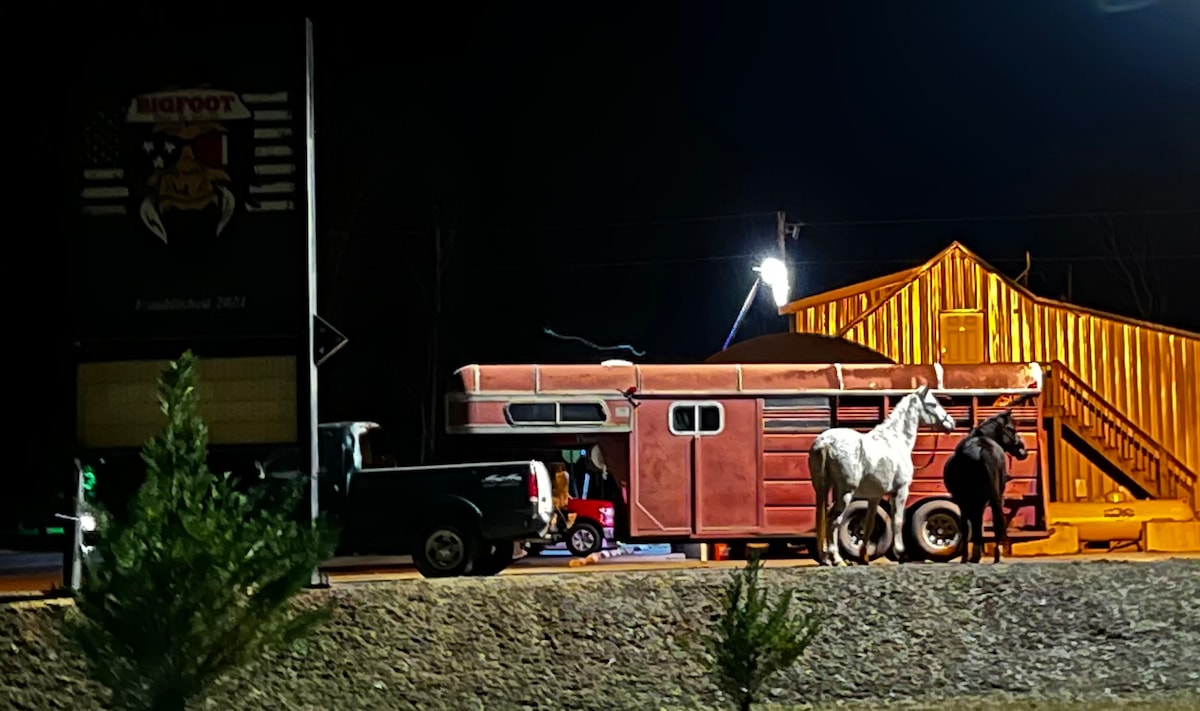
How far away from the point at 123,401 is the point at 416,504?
3386mm

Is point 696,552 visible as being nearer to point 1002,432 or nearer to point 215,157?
point 1002,432

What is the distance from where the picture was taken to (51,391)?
40.8m

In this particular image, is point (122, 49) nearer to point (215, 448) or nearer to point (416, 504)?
point (215, 448)

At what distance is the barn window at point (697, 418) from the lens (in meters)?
17.6

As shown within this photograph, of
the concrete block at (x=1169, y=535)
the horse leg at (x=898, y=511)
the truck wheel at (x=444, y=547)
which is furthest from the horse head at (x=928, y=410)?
the concrete block at (x=1169, y=535)

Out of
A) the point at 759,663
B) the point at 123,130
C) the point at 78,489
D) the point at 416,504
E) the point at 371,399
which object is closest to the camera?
the point at 759,663

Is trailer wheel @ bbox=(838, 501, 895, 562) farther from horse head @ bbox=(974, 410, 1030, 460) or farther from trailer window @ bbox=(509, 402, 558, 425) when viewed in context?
trailer window @ bbox=(509, 402, 558, 425)

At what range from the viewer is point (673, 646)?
1285cm

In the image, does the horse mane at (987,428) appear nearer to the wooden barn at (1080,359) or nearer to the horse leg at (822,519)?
the horse leg at (822,519)

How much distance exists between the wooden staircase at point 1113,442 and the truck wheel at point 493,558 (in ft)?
41.9

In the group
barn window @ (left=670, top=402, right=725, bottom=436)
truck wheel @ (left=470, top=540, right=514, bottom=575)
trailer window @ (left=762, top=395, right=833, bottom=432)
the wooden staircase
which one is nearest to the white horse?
trailer window @ (left=762, top=395, right=833, bottom=432)

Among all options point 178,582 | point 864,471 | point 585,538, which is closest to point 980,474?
point 864,471

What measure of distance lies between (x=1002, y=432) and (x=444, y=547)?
6608 millimetres

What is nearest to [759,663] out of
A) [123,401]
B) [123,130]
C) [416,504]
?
[416,504]
